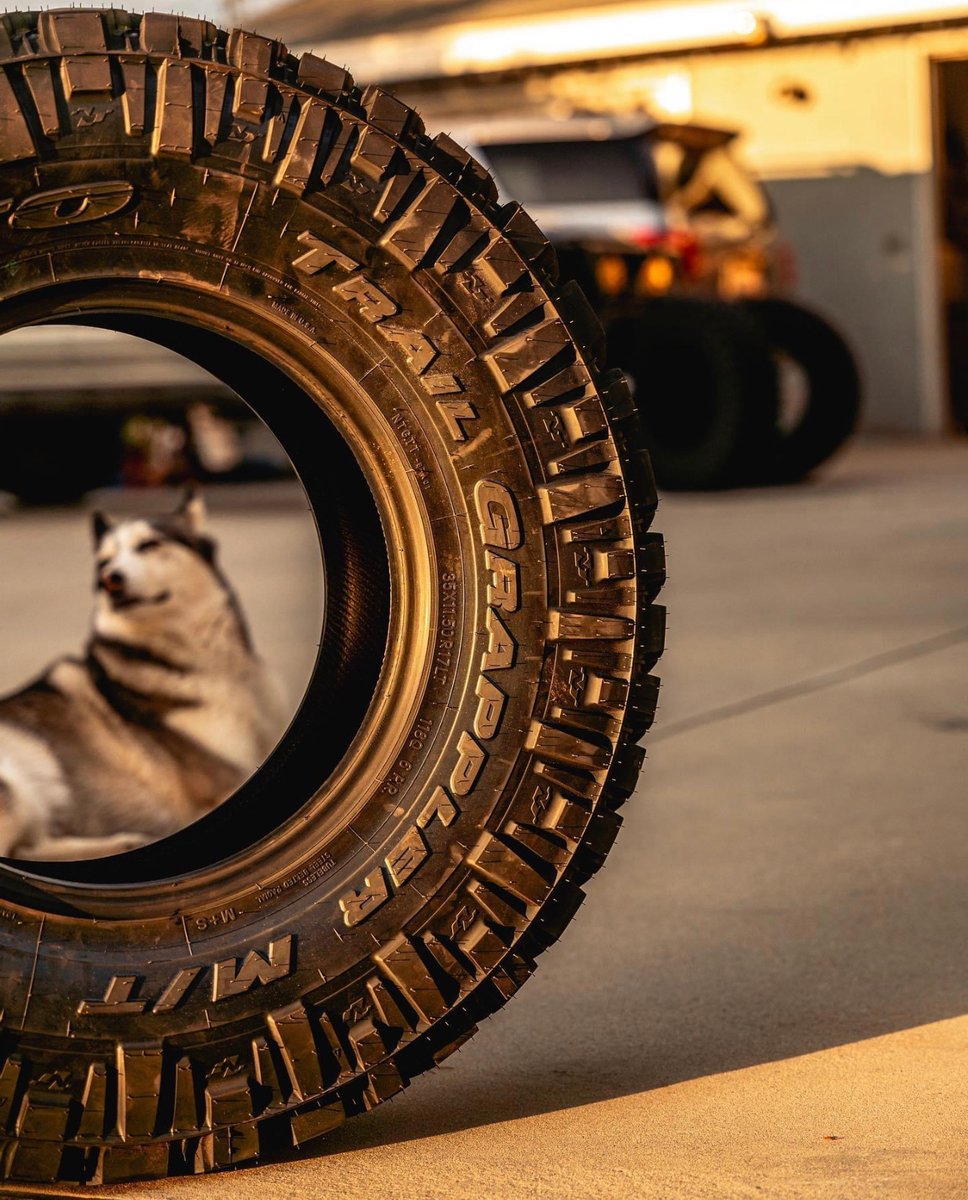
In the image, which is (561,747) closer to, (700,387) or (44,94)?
(44,94)

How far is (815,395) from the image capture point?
400 inches

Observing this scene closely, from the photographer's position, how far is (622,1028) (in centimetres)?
238

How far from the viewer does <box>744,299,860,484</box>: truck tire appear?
33.2 feet

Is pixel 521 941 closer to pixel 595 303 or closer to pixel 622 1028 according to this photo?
pixel 622 1028

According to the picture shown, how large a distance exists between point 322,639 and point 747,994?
2.50ft

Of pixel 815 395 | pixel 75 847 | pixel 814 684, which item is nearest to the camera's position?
pixel 75 847

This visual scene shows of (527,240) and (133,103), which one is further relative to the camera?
(527,240)

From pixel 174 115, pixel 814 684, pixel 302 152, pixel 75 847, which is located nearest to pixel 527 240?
pixel 302 152

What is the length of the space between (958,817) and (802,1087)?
1.37 meters

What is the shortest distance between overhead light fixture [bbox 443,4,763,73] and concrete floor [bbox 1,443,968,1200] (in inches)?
457

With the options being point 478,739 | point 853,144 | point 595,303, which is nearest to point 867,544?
point 595,303

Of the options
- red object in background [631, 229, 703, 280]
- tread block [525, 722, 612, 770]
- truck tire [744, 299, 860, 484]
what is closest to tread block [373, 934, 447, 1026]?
tread block [525, 722, 612, 770]

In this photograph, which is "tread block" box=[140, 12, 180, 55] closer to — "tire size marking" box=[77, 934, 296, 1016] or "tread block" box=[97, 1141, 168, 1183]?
"tire size marking" box=[77, 934, 296, 1016]

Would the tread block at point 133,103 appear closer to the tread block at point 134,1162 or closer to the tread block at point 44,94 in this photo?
the tread block at point 44,94
